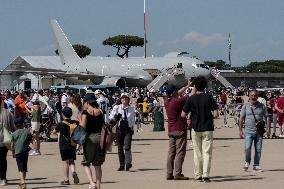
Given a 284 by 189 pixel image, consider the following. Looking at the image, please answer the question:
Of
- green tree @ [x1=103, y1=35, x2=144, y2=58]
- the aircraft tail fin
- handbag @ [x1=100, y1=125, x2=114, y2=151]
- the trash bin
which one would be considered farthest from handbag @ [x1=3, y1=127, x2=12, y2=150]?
green tree @ [x1=103, y1=35, x2=144, y2=58]

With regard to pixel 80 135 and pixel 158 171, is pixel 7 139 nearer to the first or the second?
pixel 80 135

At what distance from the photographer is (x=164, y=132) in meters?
29.4

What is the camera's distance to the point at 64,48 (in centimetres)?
8019

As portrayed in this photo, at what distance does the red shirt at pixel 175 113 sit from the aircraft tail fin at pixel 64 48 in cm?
6459

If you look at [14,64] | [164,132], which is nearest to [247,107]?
[164,132]

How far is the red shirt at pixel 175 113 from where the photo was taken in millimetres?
13867

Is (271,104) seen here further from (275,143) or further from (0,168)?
(0,168)

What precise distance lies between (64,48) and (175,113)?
2638 inches

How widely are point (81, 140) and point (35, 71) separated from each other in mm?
60431

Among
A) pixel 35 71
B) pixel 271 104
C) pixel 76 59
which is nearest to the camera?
pixel 271 104

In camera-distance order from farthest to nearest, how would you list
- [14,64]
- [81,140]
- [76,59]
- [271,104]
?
[14,64]
[76,59]
[271,104]
[81,140]

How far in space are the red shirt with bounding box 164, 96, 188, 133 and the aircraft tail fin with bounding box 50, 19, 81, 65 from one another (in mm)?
64589

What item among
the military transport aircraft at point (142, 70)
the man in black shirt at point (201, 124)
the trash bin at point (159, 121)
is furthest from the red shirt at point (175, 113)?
the military transport aircraft at point (142, 70)

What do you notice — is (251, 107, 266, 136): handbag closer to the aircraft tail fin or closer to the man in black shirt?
the man in black shirt
